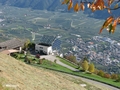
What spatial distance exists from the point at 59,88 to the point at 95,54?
131 metres

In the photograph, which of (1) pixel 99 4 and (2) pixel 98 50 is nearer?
(1) pixel 99 4

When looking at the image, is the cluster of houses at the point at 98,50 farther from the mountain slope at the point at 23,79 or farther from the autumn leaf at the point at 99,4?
the autumn leaf at the point at 99,4

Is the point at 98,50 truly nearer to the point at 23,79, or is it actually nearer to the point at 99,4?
the point at 23,79

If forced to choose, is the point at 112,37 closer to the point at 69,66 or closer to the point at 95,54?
the point at 95,54

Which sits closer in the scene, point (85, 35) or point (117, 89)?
point (117, 89)

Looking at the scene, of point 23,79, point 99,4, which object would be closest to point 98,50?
point 23,79

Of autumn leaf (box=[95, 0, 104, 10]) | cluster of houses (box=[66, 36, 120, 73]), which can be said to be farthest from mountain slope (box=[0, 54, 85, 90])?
cluster of houses (box=[66, 36, 120, 73])

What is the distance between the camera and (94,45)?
169625mm

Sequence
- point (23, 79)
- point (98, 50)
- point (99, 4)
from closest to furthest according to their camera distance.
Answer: point (99, 4) < point (23, 79) < point (98, 50)

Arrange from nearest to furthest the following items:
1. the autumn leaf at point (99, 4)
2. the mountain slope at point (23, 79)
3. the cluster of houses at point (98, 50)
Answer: the autumn leaf at point (99, 4)
the mountain slope at point (23, 79)
the cluster of houses at point (98, 50)

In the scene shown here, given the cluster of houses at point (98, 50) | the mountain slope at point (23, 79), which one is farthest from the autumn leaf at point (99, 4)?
the cluster of houses at point (98, 50)

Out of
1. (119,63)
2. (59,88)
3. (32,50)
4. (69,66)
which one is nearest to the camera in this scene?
(59,88)

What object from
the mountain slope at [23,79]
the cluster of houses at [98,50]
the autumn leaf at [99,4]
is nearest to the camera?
the autumn leaf at [99,4]

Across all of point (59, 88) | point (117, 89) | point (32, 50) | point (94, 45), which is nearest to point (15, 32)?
point (94, 45)
